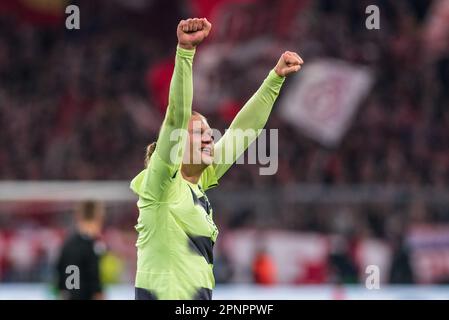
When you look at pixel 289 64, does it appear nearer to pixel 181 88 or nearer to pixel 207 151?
pixel 207 151

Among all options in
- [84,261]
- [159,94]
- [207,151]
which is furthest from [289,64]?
[159,94]

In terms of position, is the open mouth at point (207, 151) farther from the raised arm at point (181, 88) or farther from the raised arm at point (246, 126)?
the raised arm at point (246, 126)

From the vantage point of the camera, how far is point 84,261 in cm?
921

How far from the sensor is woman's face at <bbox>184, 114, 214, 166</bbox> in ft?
17.9

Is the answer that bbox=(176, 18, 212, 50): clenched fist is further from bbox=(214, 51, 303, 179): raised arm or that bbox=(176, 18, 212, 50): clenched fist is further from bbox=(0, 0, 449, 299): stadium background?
bbox=(0, 0, 449, 299): stadium background

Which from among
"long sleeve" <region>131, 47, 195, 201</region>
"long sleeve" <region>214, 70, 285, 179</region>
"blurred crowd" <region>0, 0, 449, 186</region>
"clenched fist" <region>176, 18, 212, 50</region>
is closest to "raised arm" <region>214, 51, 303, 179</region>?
"long sleeve" <region>214, 70, 285, 179</region>

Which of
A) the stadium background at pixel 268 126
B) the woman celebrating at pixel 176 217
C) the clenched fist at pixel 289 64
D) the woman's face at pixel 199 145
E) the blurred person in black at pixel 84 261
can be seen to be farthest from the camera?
the stadium background at pixel 268 126

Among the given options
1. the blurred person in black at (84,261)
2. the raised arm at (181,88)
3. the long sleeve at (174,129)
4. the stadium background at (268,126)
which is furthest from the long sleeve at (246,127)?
the stadium background at (268,126)

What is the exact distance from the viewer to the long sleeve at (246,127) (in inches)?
239

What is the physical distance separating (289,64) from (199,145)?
2.59 feet

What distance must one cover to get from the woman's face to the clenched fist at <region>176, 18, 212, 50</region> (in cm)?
62

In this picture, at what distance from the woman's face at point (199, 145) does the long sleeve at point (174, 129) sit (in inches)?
7.8
